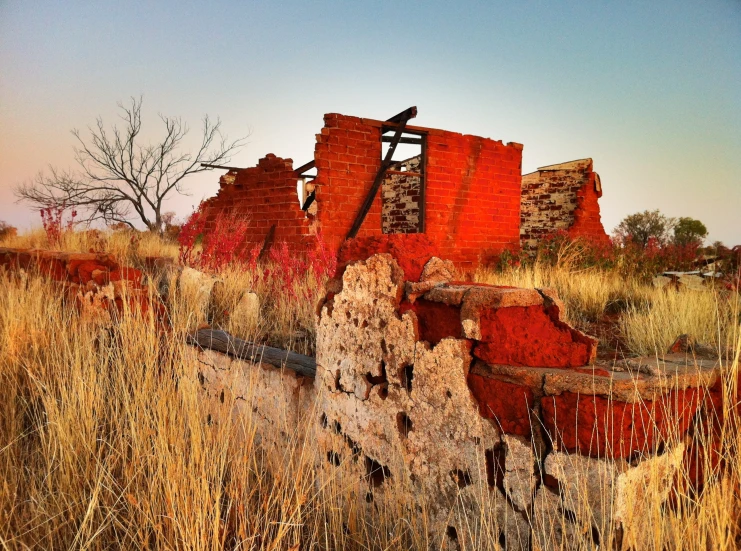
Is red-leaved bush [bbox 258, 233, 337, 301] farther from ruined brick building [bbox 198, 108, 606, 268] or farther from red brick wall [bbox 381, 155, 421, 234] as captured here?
red brick wall [bbox 381, 155, 421, 234]

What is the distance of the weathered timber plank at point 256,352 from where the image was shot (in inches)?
107

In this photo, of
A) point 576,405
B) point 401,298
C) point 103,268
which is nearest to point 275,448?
point 401,298

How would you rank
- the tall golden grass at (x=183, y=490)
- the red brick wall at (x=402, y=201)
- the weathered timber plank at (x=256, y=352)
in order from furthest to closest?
the red brick wall at (x=402, y=201), the weathered timber plank at (x=256, y=352), the tall golden grass at (x=183, y=490)

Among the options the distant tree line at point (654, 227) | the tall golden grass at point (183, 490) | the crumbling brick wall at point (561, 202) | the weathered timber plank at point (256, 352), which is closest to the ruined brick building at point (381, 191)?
the crumbling brick wall at point (561, 202)

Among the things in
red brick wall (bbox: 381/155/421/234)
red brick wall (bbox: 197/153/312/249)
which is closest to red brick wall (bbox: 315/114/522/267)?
red brick wall (bbox: 197/153/312/249)

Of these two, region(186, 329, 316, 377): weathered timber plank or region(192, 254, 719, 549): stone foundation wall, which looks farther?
region(186, 329, 316, 377): weathered timber plank

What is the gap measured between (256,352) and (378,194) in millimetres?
6810

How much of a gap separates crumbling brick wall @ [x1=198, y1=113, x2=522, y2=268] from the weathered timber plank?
4.48 metres

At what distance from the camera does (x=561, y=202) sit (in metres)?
14.1

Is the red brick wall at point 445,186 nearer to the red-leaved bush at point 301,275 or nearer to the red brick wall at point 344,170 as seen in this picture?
the red brick wall at point 344,170

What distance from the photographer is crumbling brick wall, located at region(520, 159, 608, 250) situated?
1345 centimetres

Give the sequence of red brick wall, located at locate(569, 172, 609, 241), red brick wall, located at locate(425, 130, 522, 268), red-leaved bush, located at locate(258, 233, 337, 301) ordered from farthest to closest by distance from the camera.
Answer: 1. red brick wall, located at locate(569, 172, 609, 241)
2. red brick wall, located at locate(425, 130, 522, 268)
3. red-leaved bush, located at locate(258, 233, 337, 301)

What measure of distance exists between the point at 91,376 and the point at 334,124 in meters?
6.88

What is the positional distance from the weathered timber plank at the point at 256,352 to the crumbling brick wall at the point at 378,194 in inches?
176
